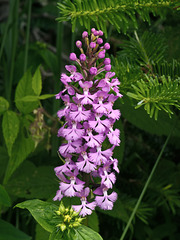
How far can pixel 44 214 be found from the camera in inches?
25.7

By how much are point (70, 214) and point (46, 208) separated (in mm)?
55

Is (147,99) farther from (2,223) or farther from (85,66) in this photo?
(2,223)

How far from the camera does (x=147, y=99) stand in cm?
68

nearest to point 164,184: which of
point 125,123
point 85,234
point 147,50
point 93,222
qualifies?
point 125,123

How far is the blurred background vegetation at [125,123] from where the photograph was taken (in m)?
0.78

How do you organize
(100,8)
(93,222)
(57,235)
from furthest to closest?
(93,222) → (100,8) → (57,235)

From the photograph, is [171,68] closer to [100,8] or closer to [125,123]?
[100,8]

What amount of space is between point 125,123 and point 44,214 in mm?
682

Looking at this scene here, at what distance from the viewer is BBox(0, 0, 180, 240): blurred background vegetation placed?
2.57ft

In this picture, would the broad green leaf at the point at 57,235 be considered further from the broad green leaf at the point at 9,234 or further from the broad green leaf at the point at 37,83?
the broad green leaf at the point at 37,83

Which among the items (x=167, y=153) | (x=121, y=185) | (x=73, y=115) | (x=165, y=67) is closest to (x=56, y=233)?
(x=73, y=115)

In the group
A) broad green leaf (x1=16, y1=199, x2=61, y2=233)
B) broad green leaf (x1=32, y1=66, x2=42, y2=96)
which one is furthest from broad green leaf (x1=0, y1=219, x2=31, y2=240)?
broad green leaf (x1=32, y1=66, x2=42, y2=96)

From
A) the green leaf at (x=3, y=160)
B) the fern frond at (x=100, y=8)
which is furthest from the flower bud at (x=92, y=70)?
the green leaf at (x=3, y=160)

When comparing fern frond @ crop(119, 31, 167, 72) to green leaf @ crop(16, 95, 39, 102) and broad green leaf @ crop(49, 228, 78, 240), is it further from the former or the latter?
broad green leaf @ crop(49, 228, 78, 240)
